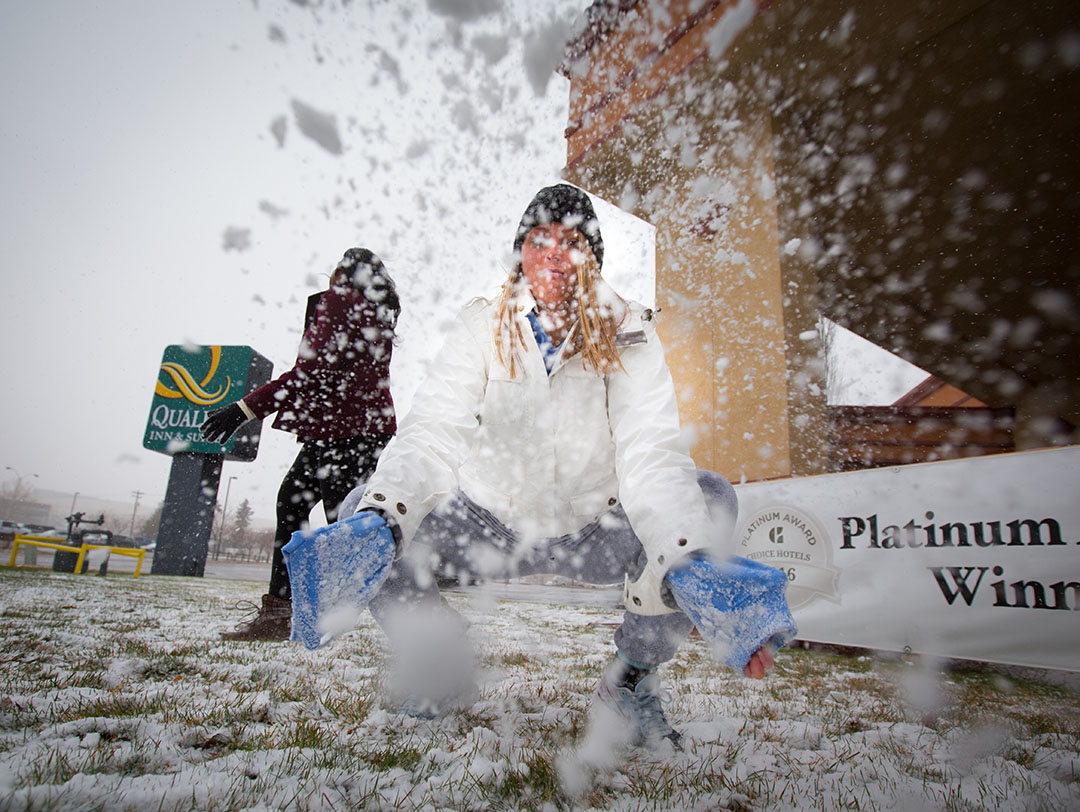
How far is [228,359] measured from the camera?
1106cm

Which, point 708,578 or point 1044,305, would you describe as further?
point 1044,305

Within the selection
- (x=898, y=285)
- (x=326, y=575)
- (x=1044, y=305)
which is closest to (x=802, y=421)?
(x=898, y=285)

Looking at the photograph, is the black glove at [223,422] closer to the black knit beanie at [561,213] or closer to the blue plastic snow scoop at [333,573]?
the black knit beanie at [561,213]

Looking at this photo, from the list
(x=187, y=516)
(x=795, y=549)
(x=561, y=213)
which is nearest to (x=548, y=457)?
(x=561, y=213)

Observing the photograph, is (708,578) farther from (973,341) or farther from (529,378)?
(973,341)

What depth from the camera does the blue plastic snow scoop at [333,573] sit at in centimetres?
87

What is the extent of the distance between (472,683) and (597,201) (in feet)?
19.3

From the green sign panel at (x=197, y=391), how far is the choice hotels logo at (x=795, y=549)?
10.8 metres

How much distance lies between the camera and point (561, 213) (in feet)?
5.73

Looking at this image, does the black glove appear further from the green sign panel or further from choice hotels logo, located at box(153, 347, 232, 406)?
choice hotels logo, located at box(153, 347, 232, 406)

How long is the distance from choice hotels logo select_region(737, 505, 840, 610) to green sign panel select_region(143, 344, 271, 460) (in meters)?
10.8

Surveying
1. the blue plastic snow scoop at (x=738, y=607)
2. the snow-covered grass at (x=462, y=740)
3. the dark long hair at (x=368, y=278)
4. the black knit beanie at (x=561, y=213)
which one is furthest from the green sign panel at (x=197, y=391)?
the blue plastic snow scoop at (x=738, y=607)

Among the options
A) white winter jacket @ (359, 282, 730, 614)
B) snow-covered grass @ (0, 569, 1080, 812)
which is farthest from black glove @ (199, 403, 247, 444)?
white winter jacket @ (359, 282, 730, 614)

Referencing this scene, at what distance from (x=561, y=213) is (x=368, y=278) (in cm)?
128
